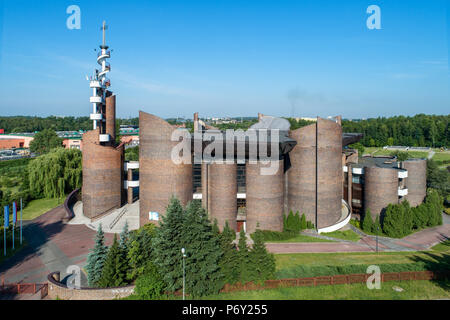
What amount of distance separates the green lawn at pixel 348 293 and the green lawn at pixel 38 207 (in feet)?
104

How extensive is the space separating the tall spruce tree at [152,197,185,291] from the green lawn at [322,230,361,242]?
20.8 meters

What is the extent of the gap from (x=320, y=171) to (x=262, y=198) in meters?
8.27

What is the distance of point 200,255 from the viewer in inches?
854

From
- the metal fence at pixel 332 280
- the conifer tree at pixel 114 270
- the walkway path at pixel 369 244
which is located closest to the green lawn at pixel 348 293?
the metal fence at pixel 332 280

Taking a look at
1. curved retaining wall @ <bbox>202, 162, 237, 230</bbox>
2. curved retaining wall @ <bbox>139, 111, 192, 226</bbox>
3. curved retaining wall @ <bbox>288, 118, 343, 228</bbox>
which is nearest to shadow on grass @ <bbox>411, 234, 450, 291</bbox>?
curved retaining wall @ <bbox>288, 118, 343, 228</bbox>

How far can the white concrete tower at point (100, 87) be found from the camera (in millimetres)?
39281

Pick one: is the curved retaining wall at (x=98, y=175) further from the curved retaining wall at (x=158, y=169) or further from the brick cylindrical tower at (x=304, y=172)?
the brick cylindrical tower at (x=304, y=172)

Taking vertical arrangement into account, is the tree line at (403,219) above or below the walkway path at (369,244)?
above

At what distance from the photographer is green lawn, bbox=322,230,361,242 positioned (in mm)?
35894

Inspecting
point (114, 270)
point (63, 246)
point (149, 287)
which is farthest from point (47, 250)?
point (149, 287)
